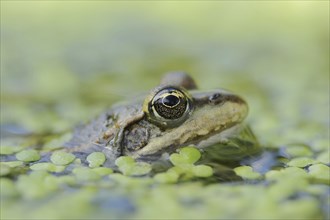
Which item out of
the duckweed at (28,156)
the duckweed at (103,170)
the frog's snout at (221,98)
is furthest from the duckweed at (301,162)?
the duckweed at (28,156)

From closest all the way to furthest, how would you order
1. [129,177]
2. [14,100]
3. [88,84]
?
[129,177], [14,100], [88,84]

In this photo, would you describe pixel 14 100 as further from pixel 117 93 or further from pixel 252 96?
pixel 252 96

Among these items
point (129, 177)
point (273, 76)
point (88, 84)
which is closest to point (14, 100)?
point (88, 84)

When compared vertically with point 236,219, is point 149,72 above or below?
above

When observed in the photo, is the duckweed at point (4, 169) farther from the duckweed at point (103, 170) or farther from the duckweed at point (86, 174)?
the duckweed at point (103, 170)

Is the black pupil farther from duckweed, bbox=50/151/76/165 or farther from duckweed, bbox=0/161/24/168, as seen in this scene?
duckweed, bbox=0/161/24/168

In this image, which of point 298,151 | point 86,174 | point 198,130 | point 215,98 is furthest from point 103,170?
point 298,151

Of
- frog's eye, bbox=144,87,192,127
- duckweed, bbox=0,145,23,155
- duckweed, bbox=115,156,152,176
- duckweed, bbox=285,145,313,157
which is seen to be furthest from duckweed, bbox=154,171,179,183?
duckweed, bbox=0,145,23,155
